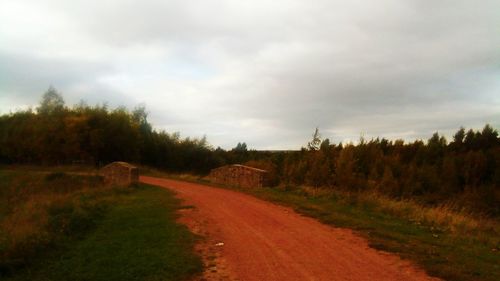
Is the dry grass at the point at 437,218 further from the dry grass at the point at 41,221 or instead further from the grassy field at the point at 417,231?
the dry grass at the point at 41,221

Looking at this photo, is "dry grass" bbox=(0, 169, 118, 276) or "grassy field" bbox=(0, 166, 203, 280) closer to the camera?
"grassy field" bbox=(0, 166, 203, 280)

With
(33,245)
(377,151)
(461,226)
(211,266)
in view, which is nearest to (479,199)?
(377,151)

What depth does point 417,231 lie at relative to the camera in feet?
37.9

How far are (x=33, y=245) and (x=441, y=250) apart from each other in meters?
8.31

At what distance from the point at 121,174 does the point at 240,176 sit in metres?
7.46

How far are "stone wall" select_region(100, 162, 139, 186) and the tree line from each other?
26.4 ft

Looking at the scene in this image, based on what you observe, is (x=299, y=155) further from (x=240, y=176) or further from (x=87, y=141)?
(x=87, y=141)

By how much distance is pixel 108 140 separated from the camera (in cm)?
4656

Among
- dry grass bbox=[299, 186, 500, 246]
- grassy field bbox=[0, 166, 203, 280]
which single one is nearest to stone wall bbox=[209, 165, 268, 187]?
dry grass bbox=[299, 186, 500, 246]

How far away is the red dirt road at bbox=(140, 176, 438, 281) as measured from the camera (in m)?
7.30

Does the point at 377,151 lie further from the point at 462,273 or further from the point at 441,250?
the point at 462,273

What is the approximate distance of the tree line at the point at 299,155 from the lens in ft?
82.0

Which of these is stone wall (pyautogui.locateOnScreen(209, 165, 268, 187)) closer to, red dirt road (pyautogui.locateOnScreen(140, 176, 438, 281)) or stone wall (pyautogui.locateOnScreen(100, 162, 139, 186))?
stone wall (pyautogui.locateOnScreen(100, 162, 139, 186))

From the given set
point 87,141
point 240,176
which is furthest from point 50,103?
point 240,176
